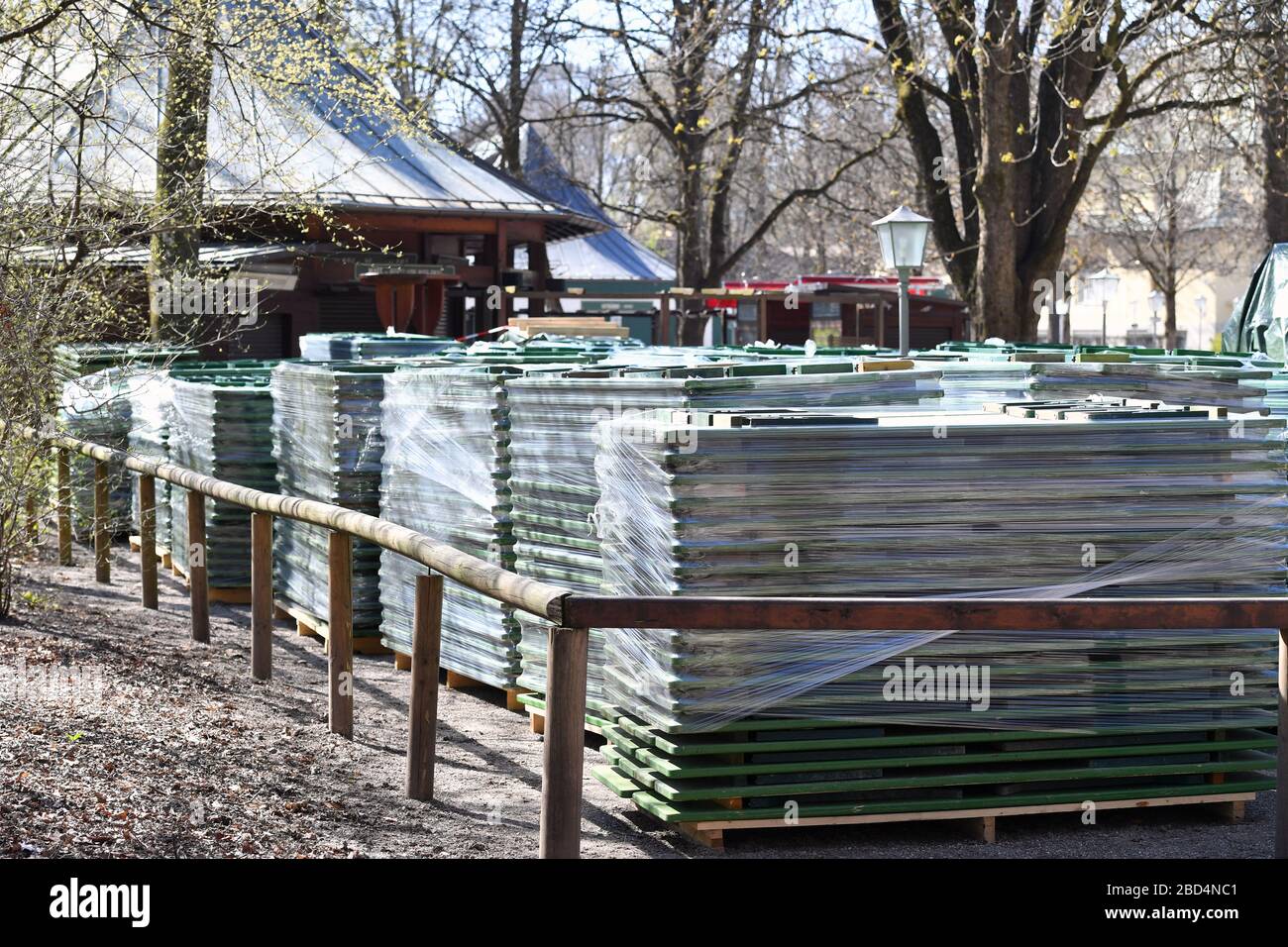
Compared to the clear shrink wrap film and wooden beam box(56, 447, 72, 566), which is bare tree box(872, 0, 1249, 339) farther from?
the clear shrink wrap film

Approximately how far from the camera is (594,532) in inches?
284

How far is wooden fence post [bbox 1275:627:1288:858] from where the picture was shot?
4.68 m

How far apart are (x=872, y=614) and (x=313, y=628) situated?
633 cm

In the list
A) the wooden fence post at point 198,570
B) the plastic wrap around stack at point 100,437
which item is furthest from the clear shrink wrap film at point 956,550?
the plastic wrap around stack at point 100,437

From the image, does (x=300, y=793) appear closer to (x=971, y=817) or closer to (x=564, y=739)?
(x=564, y=739)

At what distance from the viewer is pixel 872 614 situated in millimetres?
4688

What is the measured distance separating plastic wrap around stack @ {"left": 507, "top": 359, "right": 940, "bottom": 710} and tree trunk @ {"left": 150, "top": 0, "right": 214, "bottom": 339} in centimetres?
251

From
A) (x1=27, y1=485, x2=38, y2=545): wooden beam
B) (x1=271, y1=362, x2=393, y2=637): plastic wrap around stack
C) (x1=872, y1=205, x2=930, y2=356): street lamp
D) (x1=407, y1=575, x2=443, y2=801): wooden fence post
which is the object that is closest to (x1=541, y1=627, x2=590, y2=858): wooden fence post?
(x1=407, y1=575, x2=443, y2=801): wooden fence post

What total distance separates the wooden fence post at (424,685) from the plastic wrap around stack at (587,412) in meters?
0.93

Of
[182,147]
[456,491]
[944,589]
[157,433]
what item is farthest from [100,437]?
[944,589]
